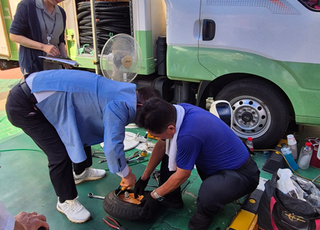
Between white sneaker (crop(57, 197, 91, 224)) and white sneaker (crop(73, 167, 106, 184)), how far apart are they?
1.42 feet

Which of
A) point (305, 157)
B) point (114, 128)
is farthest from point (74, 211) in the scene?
point (305, 157)

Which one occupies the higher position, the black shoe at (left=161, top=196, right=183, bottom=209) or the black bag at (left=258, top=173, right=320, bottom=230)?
the black bag at (left=258, top=173, right=320, bottom=230)

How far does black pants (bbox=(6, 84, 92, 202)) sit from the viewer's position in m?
1.81

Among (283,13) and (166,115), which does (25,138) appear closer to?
(166,115)

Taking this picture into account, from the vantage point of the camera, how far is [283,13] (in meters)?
2.62

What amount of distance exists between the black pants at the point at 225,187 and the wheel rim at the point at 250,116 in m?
1.35

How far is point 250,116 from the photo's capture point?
3150 mm

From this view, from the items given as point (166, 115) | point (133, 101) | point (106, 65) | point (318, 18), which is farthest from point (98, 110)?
point (318, 18)

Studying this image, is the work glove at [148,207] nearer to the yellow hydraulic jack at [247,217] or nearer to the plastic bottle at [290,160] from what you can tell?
the yellow hydraulic jack at [247,217]

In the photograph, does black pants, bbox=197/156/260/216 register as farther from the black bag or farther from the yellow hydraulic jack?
the yellow hydraulic jack

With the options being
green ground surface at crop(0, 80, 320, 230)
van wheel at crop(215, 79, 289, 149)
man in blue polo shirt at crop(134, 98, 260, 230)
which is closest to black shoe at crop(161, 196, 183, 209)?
green ground surface at crop(0, 80, 320, 230)

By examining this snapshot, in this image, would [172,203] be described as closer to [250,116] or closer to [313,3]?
[250,116]

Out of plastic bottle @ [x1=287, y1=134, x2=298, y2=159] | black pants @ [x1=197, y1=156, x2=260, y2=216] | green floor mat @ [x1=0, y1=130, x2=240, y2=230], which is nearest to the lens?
black pants @ [x1=197, y1=156, x2=260, y2=216]

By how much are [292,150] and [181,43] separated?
1.89 meters
